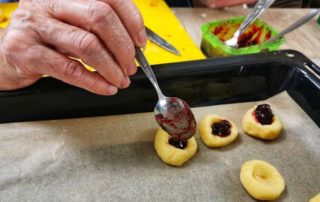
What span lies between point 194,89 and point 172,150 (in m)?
0.23

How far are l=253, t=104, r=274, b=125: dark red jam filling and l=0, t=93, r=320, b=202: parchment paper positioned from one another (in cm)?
6

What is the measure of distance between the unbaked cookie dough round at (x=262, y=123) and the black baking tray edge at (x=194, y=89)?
10 cm

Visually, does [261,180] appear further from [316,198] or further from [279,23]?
[279,23]

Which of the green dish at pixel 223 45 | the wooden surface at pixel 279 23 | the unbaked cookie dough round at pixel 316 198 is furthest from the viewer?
the wooden surface at pixel 279 23

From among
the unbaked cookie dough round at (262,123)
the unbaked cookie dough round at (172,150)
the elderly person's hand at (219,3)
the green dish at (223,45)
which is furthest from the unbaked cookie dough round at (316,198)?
the elderly person's hand at (219,3)

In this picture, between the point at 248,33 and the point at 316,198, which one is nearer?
the point at 316,198

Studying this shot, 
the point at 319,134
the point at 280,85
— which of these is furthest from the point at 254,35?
the point at 319,134

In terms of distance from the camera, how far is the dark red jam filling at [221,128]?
0.91m

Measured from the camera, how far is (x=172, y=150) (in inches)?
33.2

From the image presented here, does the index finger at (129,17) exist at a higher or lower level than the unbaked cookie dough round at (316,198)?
higher

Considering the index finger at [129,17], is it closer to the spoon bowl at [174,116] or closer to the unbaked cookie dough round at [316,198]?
the spoon bowl at [174,116]

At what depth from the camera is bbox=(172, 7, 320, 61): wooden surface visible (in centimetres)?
139

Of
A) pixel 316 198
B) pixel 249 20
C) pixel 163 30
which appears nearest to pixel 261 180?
pixel 316 198

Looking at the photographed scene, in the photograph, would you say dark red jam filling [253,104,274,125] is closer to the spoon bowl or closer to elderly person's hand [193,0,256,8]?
the spoon bowl
